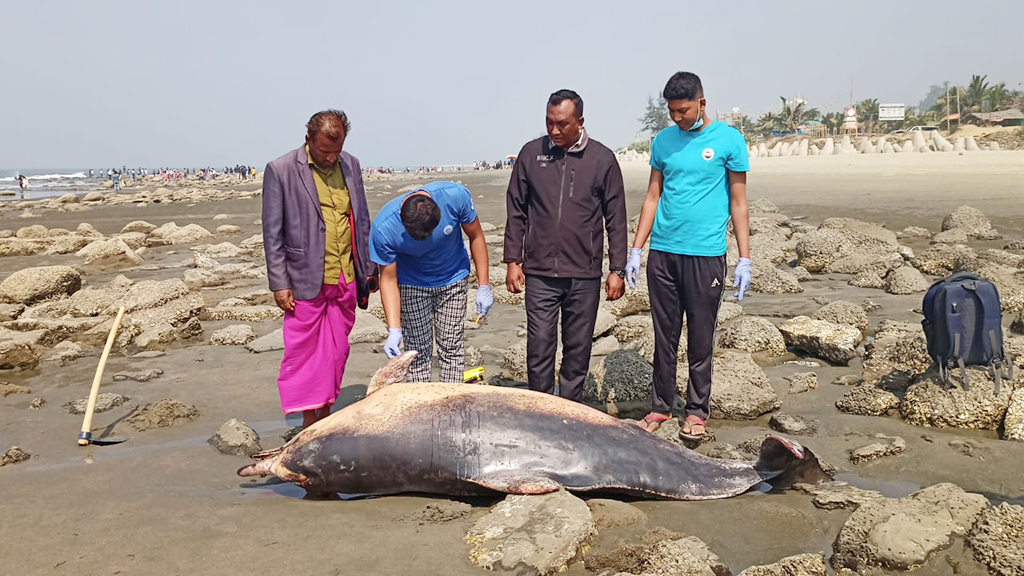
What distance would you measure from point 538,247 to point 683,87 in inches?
53.8

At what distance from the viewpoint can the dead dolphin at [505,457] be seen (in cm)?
374

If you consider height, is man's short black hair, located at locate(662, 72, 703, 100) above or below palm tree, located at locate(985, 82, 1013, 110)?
below

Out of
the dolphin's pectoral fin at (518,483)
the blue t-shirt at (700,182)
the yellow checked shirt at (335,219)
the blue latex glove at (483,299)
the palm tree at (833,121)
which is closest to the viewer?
the dolphin's pectoral fin at (518,483)

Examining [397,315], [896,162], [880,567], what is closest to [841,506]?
[880,567]

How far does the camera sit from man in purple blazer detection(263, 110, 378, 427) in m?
4.60

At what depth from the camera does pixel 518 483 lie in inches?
145

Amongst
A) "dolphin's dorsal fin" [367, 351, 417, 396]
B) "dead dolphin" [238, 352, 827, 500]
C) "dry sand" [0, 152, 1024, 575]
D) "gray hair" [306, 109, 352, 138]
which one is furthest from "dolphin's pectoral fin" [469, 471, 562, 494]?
"gray hair" [306, 109, 352, 138]

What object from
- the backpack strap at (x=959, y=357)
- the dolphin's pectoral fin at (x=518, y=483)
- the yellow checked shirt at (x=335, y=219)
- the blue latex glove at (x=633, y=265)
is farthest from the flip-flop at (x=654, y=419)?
the yellow checked shirt at (x=335, y=219)

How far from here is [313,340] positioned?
15.9 feet

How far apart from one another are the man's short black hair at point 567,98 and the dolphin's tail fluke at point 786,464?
2319 mm

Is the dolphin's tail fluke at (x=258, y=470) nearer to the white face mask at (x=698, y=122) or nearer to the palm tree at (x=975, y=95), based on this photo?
the white face mask at (x=698, y=122)

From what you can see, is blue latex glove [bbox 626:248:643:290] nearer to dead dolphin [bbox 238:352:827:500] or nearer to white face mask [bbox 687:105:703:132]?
white face mask [bbox 687:105:703:132]

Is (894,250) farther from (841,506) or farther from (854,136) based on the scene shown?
(854,136)

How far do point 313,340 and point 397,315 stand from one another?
59cm
